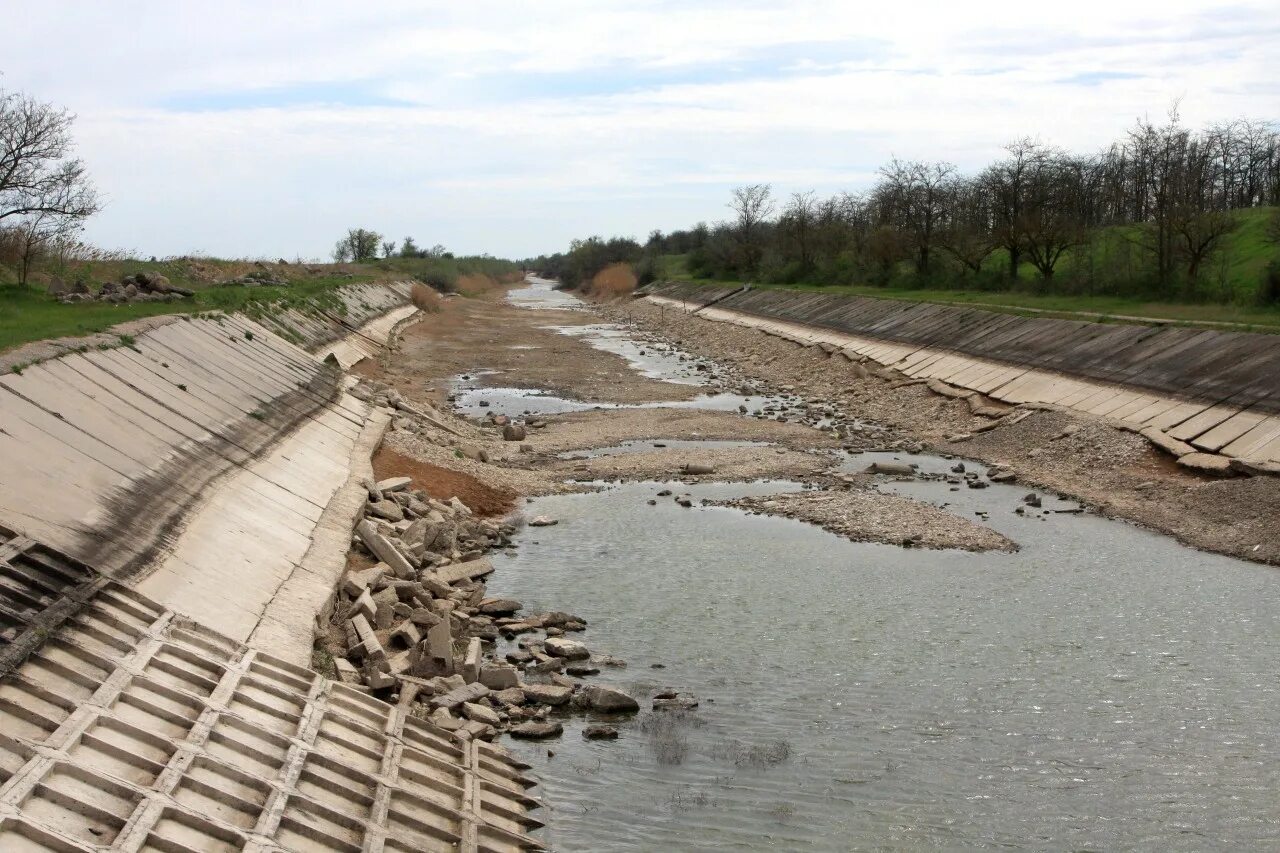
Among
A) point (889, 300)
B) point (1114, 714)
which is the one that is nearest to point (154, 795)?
point (1114, 714)

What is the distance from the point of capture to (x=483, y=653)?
1634 cm

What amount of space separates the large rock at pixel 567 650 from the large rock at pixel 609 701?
4.87 feet

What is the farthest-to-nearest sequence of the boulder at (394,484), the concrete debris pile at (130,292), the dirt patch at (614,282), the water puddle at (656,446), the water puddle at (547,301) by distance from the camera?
the dirt patch at (614,282), the water puddle at (547,301), the concrete debris pile at (130,292), the water puddle at (656,446), the boulder at (394,484)

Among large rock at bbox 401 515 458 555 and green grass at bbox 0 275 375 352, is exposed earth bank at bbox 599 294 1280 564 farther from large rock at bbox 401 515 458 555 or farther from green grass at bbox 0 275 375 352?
green grass at bbox 0 275 375 352

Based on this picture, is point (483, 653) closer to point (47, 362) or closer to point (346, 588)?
point (346, 588)

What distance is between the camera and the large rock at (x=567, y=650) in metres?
16.0

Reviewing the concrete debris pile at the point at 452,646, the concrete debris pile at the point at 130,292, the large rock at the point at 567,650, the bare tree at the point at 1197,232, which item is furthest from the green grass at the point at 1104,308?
the concrete debris pile at the point at 130,292

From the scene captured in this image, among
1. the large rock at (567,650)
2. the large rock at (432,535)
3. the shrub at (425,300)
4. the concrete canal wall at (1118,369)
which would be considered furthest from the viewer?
the shrub at (425,300)

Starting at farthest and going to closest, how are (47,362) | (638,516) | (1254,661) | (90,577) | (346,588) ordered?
1. (638,516)
2. (47,362)
3. (346,588)
4. (1254,661)
5. (90,577)

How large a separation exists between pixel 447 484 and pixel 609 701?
42.5ft

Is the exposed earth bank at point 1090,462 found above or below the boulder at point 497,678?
above

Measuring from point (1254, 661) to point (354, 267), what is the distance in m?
100.0

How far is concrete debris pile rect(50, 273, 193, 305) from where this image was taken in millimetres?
35375

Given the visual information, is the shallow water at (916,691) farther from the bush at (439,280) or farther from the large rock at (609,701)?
the bush at (439,280)
